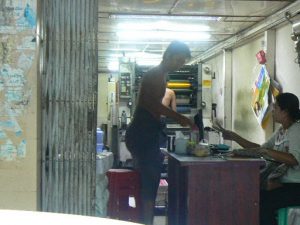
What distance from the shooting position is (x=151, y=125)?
374 centimetres

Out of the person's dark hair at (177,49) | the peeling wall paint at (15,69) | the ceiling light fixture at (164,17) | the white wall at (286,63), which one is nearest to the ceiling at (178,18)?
the ceiling light fixture at (164,17)

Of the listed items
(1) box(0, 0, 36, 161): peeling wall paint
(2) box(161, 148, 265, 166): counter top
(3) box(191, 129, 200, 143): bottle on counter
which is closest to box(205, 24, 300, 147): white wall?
(3) box(191, 129, 200, 143): bottle on counter

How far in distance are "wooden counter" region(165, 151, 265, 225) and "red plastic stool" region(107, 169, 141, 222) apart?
68 cm

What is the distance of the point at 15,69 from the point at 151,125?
148 cm

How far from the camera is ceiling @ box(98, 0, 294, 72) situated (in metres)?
5.38

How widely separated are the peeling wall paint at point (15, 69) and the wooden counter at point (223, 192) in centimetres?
122

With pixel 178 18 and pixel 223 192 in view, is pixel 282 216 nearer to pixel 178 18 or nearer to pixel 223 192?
pixel 223 192

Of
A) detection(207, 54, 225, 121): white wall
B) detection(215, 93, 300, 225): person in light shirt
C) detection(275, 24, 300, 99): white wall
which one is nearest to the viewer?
detection(215, 93, 300, 225): person in light shirt

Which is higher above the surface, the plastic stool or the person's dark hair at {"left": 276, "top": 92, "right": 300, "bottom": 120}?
the person's dark hair at {"left": 276, "top": 92, "right": 300, "bottom": 120}

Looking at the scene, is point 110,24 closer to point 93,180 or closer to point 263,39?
point 263,39

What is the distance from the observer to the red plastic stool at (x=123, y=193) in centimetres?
378

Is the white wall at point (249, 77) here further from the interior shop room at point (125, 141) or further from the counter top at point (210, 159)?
the counter top at point (210, 159)

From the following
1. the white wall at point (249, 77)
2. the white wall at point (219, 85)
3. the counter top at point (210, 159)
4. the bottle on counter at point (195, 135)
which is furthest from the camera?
the white wall at point (219, 85)

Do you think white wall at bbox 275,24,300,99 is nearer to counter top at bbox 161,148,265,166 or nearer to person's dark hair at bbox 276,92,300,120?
person's dark hair at bbox 276,92,300,120
